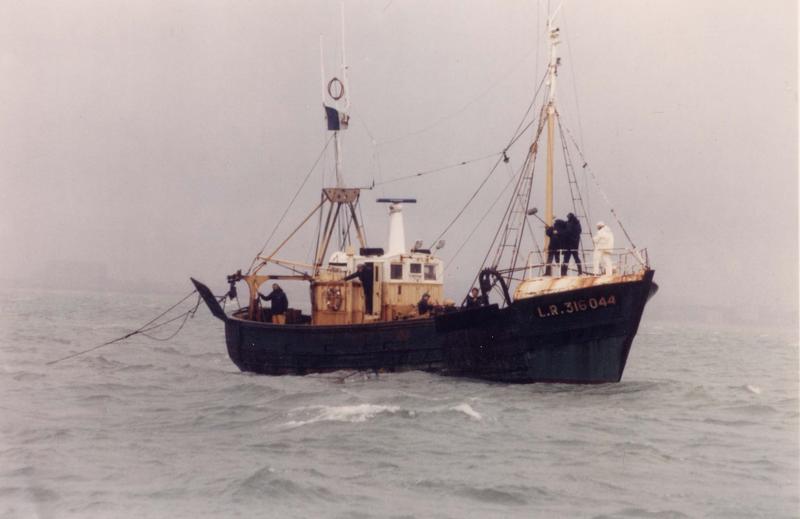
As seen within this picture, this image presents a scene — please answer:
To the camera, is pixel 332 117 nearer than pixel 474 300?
No

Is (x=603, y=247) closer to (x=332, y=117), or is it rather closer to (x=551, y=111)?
(x=551, y=111)

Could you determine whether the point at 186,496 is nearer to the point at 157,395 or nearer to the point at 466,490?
the point at 466,490

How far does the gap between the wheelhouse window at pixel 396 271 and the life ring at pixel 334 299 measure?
1721 millimetres

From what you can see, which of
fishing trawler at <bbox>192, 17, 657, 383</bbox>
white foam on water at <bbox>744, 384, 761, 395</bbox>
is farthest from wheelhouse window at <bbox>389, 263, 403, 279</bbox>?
white foam on water at <bbox>744, 384, 761, 395</bbox>

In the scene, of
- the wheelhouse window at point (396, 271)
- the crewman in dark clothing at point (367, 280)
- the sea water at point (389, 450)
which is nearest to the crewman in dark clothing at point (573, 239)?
the sea water at point (389, 450)

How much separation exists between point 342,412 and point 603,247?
8.67 meters

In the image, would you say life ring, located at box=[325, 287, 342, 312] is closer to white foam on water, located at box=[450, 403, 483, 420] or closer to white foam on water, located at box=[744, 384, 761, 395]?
white foam on water, located at box=[450, 403, 483, 420]

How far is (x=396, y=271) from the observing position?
82.5 feet

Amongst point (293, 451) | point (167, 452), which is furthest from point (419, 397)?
point (167, 452)

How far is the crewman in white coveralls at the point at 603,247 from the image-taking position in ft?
67.8

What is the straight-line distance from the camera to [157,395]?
2006cm

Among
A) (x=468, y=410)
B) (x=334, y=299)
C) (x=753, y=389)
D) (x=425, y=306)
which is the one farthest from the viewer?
(x=753, y=389)

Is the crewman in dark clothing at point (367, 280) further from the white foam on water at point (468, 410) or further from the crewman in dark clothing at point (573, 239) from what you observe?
the white foam on water at point (468, 410)

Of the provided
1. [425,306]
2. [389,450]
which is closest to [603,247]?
[425,306]
